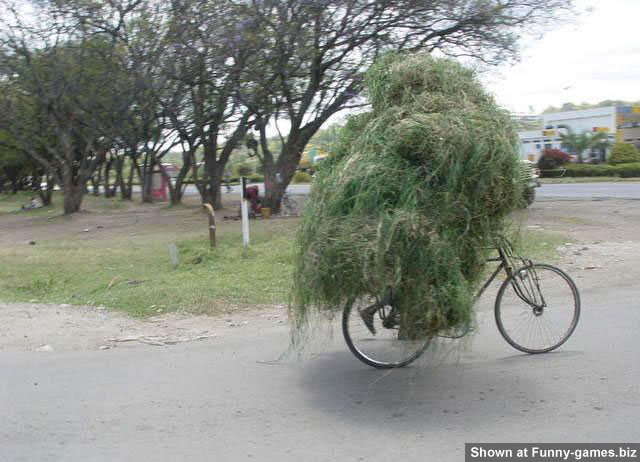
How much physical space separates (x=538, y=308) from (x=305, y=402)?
2.25 metres

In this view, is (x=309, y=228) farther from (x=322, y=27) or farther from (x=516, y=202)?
(x=322, y=27)

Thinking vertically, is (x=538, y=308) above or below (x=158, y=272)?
above

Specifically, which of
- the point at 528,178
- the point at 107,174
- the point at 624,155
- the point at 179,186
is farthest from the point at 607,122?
the point at 528,178

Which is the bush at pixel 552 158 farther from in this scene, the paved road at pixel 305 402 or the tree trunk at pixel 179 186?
the paved road at pixel 305 402

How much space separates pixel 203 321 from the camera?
24.9 ft

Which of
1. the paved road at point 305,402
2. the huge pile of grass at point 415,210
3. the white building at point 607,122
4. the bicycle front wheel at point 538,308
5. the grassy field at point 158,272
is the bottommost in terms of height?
the paved road at point 305,402

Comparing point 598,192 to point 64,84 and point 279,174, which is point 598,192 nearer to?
point 279,174

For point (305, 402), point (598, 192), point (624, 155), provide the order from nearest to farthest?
1. point (305, 402)
2. point (598, 192)
3. point (624, 155)

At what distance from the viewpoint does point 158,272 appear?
34.1 ft

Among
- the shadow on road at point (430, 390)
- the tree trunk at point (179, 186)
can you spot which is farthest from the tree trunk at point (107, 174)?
the shadow on road at point (430, 390)

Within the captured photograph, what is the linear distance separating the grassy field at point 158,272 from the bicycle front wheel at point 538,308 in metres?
0.52

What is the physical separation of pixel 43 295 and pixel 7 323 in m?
1.61

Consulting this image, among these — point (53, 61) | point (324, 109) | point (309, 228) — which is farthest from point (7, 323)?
point (53, 61)

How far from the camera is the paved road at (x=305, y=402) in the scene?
4.29 metres
